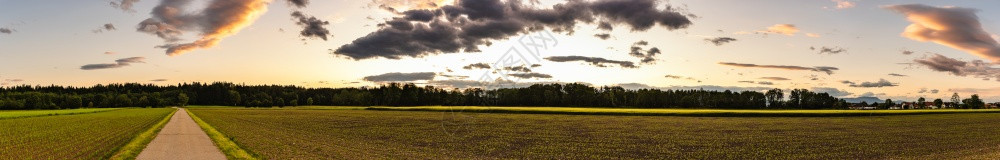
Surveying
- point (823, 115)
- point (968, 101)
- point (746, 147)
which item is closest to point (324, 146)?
point (746, 147)

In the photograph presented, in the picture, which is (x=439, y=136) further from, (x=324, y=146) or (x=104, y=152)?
(x=104, y=152)

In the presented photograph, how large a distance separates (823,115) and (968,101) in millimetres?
130248

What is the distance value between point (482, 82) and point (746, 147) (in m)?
13.9

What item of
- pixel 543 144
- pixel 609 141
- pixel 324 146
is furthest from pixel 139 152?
pixel 609 141

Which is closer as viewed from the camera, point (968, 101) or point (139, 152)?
point (139, 152)

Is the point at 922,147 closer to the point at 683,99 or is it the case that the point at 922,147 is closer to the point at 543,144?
the point at 543,144

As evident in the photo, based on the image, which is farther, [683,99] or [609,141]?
[683,99]

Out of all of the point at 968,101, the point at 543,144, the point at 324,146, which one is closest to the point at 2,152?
the point at 324,146

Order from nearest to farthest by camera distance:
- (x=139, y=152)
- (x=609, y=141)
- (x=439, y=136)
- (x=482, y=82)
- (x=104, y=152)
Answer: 1. (x=482, y=82)
2. (x=139, y=152)
3. (x=104, y=152)
4. (x=609, y=141)
5. (x=439, y=136)

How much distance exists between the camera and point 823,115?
7581cm

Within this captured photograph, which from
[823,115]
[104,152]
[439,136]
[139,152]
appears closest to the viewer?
[139,152]

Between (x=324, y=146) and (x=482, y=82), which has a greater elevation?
(x=482, y=82)

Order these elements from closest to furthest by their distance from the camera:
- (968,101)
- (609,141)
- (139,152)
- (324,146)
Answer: (139,152) → (324,146) → (609,141) → (968,101)

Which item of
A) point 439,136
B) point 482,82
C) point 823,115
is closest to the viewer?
point 482,82
